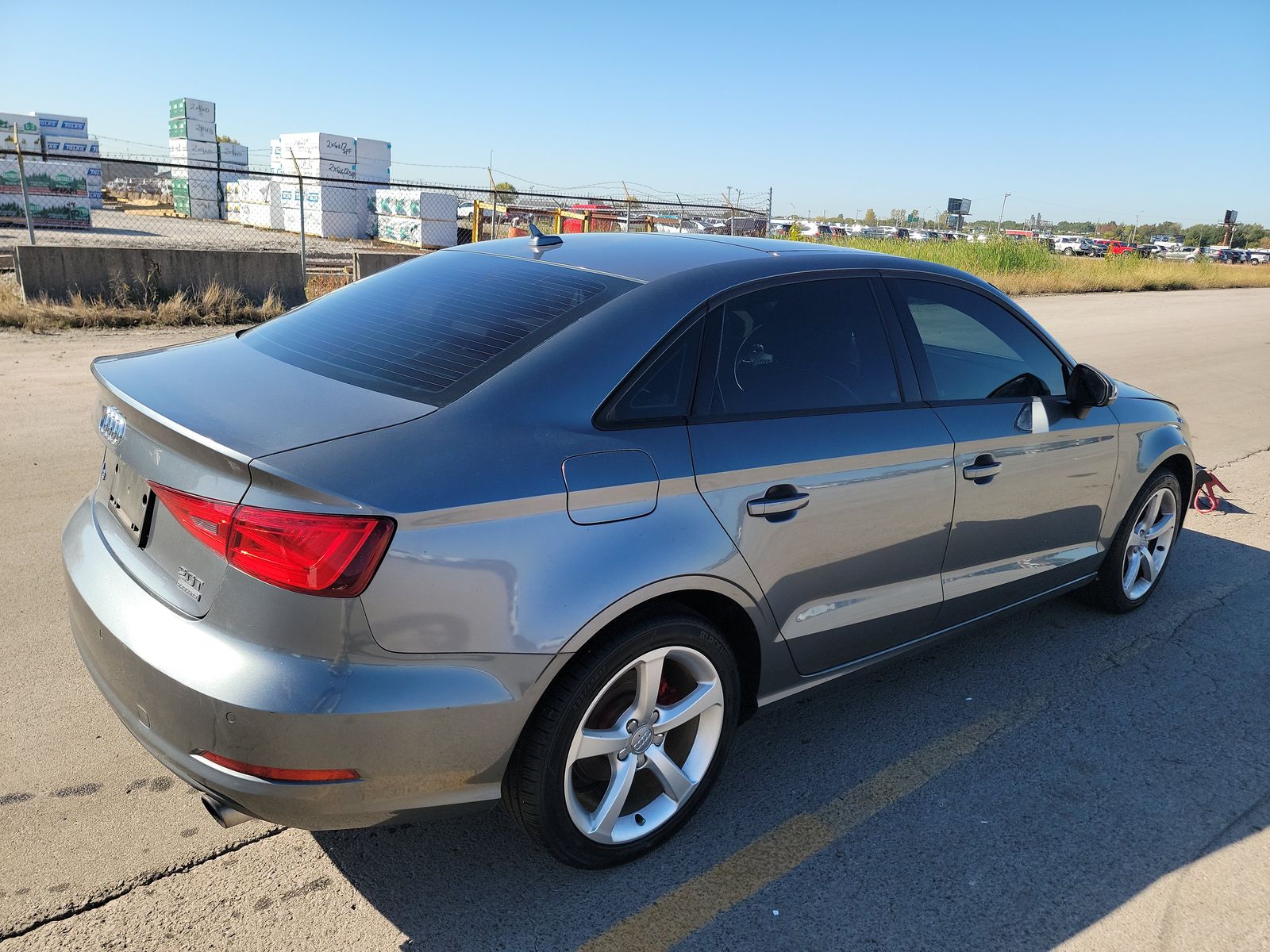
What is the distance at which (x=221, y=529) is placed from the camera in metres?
2.17

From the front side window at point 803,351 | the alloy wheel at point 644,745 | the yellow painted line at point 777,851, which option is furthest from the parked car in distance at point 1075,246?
the alloy wheel at point 644,745

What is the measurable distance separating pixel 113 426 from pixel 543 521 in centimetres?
129

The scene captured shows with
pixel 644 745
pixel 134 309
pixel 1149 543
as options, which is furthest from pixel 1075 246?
pixel 644 745

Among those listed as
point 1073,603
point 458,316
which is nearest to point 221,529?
point 458,316

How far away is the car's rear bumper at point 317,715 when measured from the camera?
6.84ft

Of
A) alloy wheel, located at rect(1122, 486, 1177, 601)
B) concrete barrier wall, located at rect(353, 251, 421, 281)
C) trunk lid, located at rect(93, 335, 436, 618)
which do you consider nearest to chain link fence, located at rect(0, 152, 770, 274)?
concrete barrier wall, located at rect(353, 251, 421, 281)

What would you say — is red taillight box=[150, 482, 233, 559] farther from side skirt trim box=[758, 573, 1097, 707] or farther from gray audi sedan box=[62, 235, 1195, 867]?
side skirt trim box=[758, 573, 1097, 707]

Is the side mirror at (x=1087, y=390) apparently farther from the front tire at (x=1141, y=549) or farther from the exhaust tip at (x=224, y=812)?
the exhaust tip at (x=224, y=812)

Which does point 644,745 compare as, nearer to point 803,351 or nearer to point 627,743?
point 627,743

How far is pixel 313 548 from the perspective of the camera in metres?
2.08

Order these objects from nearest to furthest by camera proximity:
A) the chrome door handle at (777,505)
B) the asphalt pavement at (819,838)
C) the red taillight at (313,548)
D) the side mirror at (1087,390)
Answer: the red taillight at (313,548), the asphalt pavement at (819,838), the chrome door handle at (777,505), the side mirror at (1087,390)

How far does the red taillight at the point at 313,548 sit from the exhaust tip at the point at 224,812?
1.85ft

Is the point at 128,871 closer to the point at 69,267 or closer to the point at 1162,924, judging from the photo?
the point at 1162,924

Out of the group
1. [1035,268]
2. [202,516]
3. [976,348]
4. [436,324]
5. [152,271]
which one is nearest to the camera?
[202,516]
